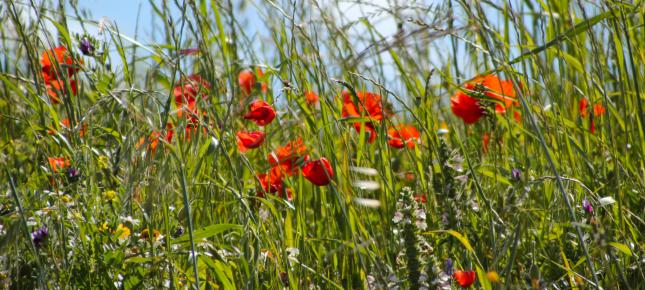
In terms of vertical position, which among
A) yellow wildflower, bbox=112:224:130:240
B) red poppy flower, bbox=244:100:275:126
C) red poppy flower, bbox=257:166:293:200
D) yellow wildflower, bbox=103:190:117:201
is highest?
red poppy flower, bbox=244:100:275:126

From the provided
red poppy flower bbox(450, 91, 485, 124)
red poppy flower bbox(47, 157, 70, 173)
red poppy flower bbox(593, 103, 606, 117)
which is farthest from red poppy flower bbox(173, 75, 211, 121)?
red poppy flower bbox(593, 103, 606, 117)

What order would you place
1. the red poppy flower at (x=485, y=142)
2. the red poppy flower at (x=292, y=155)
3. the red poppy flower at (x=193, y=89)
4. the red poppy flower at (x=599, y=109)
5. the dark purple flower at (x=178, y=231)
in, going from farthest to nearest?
the red poppy flower at (x=485, y=142)
the red poppy flower at (x=599, y=109)
the dark purple flower at (x=178, y=231)
the red poppy flower at (x=193, y=89)
the red poppy flower at (x=292, y=155)

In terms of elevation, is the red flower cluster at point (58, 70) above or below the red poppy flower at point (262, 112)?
above

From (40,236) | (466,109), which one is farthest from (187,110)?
(466,109)

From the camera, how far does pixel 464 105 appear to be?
6.64ft

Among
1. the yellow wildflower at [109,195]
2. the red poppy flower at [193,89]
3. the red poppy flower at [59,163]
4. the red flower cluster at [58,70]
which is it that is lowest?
the yellow wildflower at [109,195]

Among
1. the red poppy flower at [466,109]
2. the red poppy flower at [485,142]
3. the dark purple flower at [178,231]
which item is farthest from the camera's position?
the red poppy flower at [485,142]

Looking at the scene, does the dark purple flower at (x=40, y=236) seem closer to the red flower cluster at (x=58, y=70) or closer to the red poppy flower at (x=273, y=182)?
the red flower cluster at (x=58, y=70)

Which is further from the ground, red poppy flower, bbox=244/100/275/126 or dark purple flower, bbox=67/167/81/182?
red poppy flower, bbox=244/100/275/126

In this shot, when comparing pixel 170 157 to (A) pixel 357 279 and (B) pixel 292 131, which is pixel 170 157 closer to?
(B) pixel 292 131

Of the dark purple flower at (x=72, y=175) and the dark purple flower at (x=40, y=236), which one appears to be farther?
the dark purple flower at (x=72, y=175)

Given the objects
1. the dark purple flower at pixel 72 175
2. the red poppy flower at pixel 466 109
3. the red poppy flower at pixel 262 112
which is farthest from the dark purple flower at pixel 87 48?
the red poppy flower at pixel 466 109

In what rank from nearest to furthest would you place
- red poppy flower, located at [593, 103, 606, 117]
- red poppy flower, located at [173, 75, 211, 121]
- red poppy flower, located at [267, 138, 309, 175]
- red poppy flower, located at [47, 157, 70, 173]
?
red poppy flower, located at [267, 138, 309, 175] < red poppy flower, located at [173, 75, 211, 121] < red poppy flower, located at [47, 157, 70, 173] < red poppy flower, located at [593, 103, 606, 117]

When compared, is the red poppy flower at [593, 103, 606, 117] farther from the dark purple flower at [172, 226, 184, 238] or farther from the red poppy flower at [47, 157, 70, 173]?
the red poppy flower at [47, 157, 70, 173]
